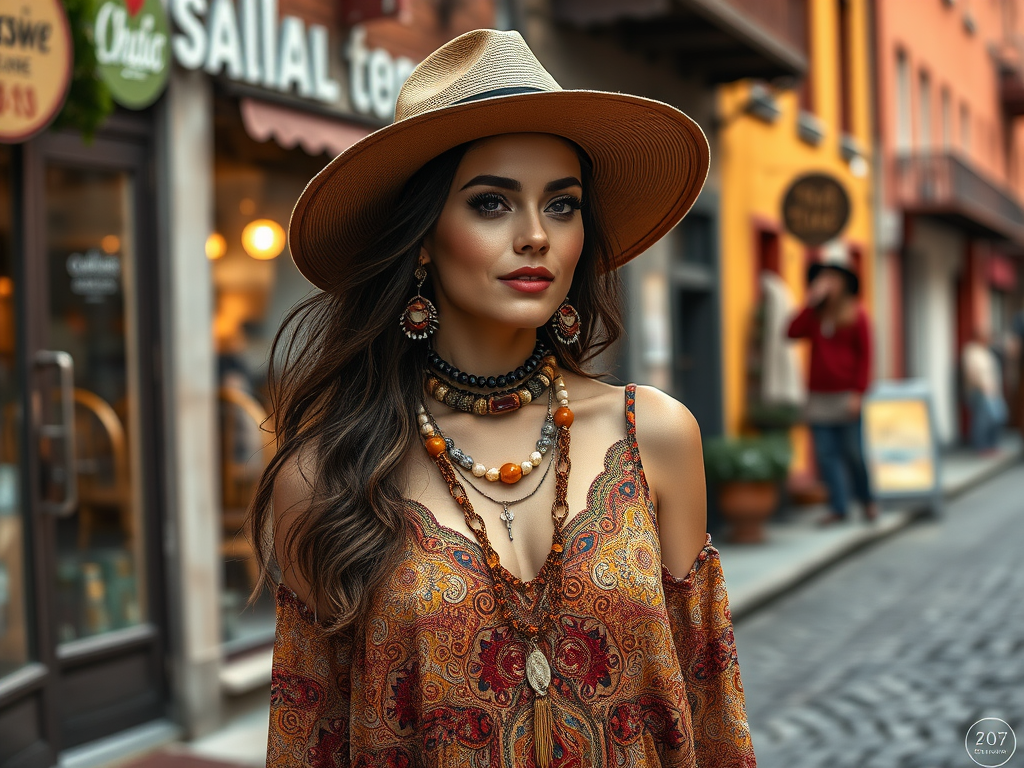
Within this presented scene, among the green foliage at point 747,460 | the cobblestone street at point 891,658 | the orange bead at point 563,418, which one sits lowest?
the cobblestone street at point 891,658

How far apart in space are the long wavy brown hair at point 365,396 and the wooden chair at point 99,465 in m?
3.27

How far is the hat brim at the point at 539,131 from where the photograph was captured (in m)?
1.86

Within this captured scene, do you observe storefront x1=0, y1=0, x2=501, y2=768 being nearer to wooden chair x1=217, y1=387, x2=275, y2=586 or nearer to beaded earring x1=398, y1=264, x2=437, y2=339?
wooden chair x1=217, y1=387, x2=275, y2=586

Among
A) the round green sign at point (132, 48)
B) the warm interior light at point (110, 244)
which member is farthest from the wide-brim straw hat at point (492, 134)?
the warm interior light at point (110, 244)

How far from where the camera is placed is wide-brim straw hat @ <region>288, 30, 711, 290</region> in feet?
6.12

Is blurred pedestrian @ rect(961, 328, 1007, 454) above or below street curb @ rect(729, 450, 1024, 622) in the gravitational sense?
above

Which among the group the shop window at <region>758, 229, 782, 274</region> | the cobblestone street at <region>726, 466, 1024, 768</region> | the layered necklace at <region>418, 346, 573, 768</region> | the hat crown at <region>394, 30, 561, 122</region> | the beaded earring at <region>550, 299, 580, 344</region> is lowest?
the cobblestone street at <region>726, 466, 1024, 768</region>

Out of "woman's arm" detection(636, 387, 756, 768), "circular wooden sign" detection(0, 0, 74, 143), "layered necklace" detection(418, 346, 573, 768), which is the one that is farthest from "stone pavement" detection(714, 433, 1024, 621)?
"layered necklace" detection(418, 346, 573, 768)

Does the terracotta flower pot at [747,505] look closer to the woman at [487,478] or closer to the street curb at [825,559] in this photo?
the street curb at [825,559]

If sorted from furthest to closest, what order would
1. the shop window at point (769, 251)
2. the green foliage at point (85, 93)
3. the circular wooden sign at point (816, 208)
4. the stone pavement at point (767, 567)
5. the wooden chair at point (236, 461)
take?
the shop window at point (769, 251) < the circular wooden sign at point (816, 208) < the wooden chair at point (236, 461) < the stone pavement at point (767, 567) < the green foliage at point (85, 93)

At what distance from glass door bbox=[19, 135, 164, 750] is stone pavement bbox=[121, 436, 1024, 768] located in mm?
339

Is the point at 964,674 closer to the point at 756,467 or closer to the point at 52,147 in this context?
the point at 756,467

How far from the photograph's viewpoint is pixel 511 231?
6.14 ft

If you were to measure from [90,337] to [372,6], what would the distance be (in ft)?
7.58
